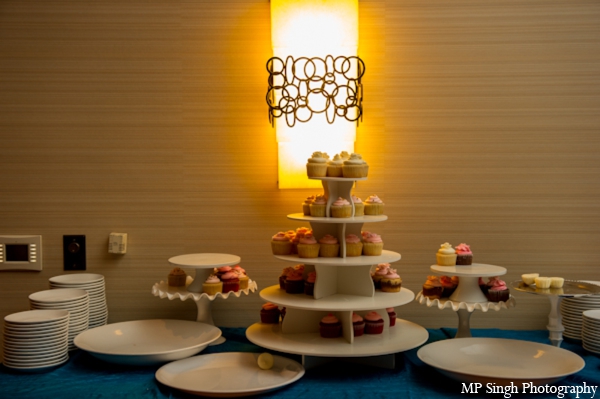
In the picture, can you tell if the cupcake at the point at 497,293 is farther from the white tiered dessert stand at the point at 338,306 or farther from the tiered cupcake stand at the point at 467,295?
the white tiered dessert stand at the point at 338,306

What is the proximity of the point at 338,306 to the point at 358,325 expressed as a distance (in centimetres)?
14

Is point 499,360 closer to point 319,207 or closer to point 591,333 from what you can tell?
point 591,333

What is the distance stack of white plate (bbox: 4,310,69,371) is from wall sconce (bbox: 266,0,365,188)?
0.99 metres

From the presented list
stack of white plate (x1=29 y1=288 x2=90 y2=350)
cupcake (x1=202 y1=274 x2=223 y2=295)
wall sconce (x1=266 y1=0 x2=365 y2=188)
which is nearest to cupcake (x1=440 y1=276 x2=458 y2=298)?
wall sconce (x1=266 y1=0 x2=365 y2=188)

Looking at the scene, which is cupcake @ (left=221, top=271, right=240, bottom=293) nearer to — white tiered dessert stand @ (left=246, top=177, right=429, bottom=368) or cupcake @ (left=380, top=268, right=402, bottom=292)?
white tiered dessert stand @ (left=246, top=177, right=429, bottom=368)

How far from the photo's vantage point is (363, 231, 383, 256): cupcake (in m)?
1.81

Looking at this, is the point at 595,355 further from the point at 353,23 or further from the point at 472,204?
the point at 353,23

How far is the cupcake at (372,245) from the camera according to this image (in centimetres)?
181

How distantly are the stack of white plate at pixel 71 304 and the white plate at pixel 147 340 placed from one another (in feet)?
0.13

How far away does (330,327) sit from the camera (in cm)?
179

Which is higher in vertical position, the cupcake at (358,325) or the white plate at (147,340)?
the cupcake at (358,325)

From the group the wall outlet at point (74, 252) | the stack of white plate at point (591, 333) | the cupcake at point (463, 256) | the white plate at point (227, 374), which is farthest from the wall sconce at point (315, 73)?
the stack of white plate at point (591, 333)

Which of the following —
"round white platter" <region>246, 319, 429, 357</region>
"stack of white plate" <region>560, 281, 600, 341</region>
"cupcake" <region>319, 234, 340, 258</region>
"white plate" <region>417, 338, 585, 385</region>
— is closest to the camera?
"white plate" <region>417, 338, 585, 385</region>

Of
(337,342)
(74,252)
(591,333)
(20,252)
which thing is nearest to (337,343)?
(337,342)
